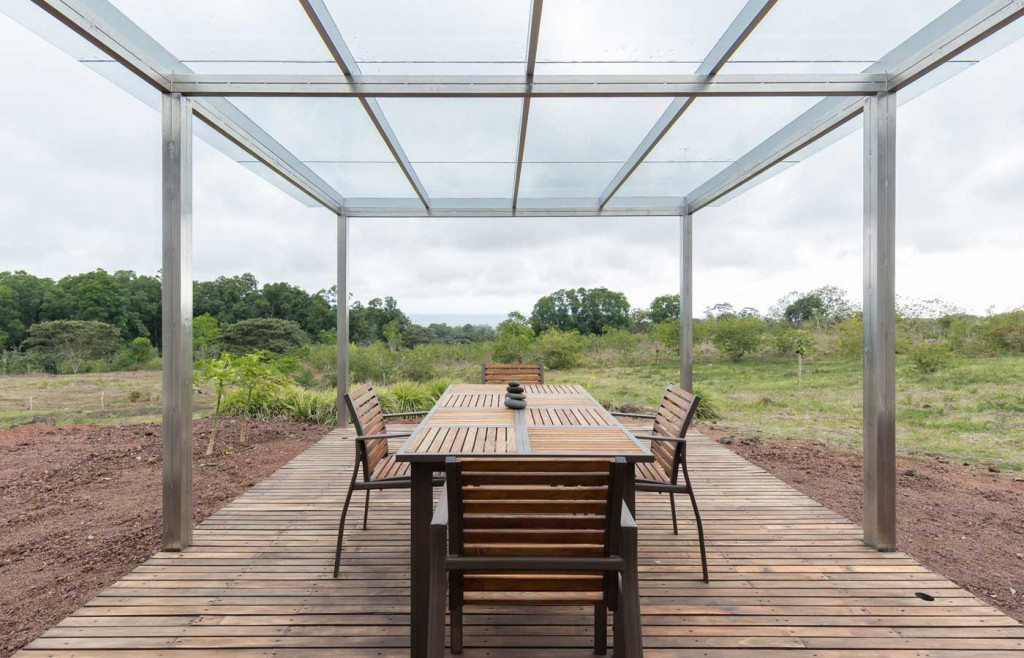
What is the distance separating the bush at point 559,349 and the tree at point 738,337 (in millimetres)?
3323

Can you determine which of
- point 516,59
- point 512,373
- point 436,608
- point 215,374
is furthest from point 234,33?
point 215,374

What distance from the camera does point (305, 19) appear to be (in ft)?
7.41

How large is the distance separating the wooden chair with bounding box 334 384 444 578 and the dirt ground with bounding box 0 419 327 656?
124 cm

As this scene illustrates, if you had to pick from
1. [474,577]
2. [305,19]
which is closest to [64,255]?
[305,19]

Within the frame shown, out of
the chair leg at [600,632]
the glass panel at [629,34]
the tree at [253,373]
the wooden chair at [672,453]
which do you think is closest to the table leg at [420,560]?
the chair leg at [600,632]

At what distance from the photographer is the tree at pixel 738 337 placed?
1085 centimetres

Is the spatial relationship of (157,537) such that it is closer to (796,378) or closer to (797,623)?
(797,623)

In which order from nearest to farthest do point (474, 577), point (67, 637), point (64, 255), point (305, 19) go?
1. point (474, 577)
2. point (67, 637)
3. point (305, 19)
4. point (64, 255)

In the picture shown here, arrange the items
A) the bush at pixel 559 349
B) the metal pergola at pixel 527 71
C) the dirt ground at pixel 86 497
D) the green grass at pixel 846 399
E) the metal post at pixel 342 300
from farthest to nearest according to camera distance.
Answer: the bush at pixel 559 349 → the green grass at pixel 846 399 → the metal post at pixel 342 300 → the dirt ground at pixel 86 497 → the metal pergola at pixel 527 71

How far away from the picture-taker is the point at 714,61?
2.63 metres

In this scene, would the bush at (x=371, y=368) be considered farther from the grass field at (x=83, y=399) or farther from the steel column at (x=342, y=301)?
the steel column at (x=342, y=301)

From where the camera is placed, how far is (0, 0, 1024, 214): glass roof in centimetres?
221

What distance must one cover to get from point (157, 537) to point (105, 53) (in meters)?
2.69

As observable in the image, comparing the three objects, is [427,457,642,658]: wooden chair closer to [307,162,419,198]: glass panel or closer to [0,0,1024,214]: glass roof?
[0,0,1024,214]: glass roof
